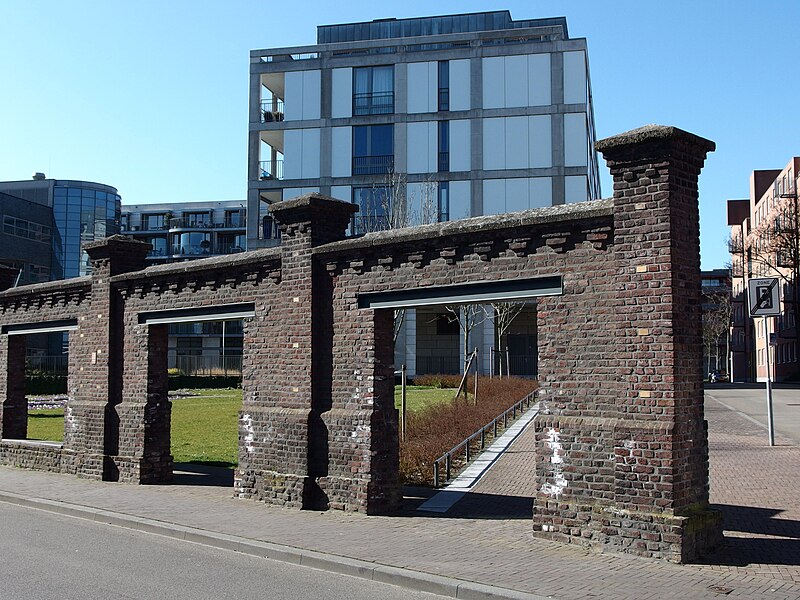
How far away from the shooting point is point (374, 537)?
9.60 metres

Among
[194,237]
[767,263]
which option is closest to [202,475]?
[767,263]

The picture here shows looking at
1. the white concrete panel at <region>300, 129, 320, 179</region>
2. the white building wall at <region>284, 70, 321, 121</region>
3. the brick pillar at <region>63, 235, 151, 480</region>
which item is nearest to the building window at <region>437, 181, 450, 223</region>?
the white concrete panel at <region>300, 129, 320, 179</region>

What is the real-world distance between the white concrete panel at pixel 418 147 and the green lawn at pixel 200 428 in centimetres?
1833

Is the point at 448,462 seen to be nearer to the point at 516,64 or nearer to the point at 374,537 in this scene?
the point at 374,537

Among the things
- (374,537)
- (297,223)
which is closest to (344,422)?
(374,537)

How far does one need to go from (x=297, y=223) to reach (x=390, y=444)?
3.47 metres

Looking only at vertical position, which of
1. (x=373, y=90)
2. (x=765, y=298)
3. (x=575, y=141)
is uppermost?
(x=373, y=90)

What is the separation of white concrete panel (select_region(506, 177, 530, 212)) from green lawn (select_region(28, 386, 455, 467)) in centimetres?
1626

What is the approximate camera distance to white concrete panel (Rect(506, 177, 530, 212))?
4809cm

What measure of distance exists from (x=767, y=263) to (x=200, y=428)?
38.5 m

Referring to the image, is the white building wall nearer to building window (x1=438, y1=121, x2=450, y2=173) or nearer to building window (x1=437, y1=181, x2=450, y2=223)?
building window (x1=438, y1=121, x2=450, y2=173)

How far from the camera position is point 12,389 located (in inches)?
726

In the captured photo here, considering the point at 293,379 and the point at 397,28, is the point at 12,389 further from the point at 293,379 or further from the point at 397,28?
the point at 397,28

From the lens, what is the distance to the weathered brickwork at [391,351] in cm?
858
